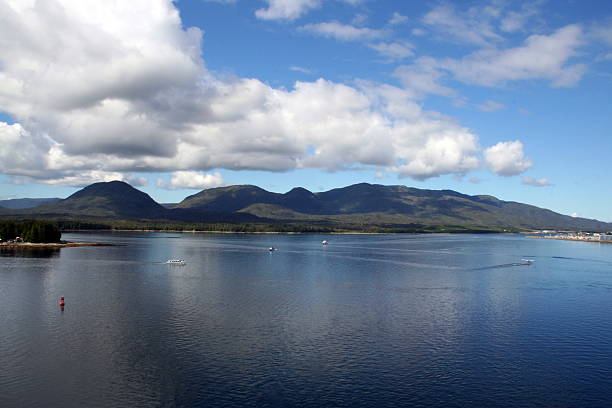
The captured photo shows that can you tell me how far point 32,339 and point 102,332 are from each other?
7.93m

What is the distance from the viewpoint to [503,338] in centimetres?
6053

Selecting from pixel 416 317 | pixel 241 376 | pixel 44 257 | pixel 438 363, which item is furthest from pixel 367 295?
pixel 44 257

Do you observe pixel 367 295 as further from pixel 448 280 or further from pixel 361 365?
pixel 361 365

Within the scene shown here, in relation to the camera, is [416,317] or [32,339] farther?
[416,317]

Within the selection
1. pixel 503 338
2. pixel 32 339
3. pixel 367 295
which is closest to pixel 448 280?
pixel 367 295

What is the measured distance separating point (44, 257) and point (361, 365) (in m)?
142

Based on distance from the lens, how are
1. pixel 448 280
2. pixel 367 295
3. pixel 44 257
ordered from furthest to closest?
1. pixel 44 257
2. pixel 448 280
3. pixel 367 295

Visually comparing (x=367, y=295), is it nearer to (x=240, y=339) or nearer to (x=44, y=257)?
(x=240, y=339)

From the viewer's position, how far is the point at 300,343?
5616cm

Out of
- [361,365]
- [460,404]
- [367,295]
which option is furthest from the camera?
[367,295]

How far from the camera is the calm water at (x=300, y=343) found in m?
41.6

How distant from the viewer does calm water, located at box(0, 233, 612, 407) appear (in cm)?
4159

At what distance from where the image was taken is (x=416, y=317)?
70.9 m

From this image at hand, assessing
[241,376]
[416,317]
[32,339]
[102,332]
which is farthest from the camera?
[416,317]
